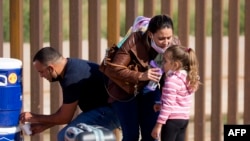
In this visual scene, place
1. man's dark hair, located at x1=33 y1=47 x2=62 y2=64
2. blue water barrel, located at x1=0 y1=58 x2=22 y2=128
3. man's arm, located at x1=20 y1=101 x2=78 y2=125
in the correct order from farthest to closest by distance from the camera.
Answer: man's arm, located at x1=20 y1=101 x2=78 y2=125, man's dark hair, located at x1=33 y1=47 x2=62 y2=64, blue water barrel, located at x1=0 y1=58 x2=22 y2=128

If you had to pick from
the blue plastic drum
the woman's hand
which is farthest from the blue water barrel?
the woman's hand

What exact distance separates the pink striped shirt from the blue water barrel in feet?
3.23

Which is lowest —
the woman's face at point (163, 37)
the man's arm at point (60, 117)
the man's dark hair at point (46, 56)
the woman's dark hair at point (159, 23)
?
the man's arm at point (60, 117)

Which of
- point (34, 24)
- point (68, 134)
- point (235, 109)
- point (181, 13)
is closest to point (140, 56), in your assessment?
point (68, 134)

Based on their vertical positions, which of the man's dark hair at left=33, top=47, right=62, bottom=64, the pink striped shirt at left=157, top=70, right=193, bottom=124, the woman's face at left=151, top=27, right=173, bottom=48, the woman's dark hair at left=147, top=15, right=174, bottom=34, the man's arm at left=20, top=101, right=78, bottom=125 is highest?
the woman's dark hair at left=147, top=15, right=174, bottom=34

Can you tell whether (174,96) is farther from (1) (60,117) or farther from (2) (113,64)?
(1) (60,117)

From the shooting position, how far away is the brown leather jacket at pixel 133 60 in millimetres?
5391

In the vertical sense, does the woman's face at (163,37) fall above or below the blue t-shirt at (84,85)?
above

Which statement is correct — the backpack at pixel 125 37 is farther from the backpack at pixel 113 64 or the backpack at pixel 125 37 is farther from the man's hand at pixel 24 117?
the man's hand at pixel 24 117

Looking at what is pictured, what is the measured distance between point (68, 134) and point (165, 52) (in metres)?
0.87

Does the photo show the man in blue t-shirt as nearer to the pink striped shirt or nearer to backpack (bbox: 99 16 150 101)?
backpack (bbox: 99 16 150 101)

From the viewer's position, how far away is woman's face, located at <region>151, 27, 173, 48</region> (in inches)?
210

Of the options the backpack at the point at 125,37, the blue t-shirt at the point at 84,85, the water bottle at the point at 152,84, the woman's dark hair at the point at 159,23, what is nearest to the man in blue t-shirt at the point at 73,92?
the blue t-shirt at the point at 84,85

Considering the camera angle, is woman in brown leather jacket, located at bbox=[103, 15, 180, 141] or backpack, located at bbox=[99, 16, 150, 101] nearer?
woman in brown leather jacket, located at bbox=[103, 15, 180, 141]
